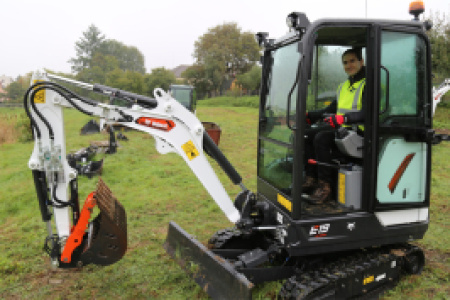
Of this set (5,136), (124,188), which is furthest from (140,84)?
(124,188)

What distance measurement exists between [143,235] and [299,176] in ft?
9.12

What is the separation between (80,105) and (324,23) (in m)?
2.16

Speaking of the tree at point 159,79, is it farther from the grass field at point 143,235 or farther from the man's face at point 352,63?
the man's face at point 352,63

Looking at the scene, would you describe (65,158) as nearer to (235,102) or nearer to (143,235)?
(143,235)

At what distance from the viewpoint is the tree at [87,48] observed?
237 feet

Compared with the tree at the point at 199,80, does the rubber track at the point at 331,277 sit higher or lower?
lower

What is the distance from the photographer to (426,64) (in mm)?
3416

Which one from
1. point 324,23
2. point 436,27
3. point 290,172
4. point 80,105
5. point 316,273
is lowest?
point 316,273

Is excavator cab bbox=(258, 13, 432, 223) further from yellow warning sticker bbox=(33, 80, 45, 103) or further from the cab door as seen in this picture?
yellow warning sticker bbox=(33, 80, 45, 103)

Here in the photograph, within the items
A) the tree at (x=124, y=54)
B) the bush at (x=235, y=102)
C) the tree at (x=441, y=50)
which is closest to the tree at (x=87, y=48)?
the tree at (x=124, y=54)

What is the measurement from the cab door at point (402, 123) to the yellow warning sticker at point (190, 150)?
1630 mm

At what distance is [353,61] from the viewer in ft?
12.0

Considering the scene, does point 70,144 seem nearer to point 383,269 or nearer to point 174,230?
point 174,230

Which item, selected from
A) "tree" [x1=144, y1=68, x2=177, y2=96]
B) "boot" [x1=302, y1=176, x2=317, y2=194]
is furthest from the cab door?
"tree" [x1=144, y1=68, x2=177, y2=96]
